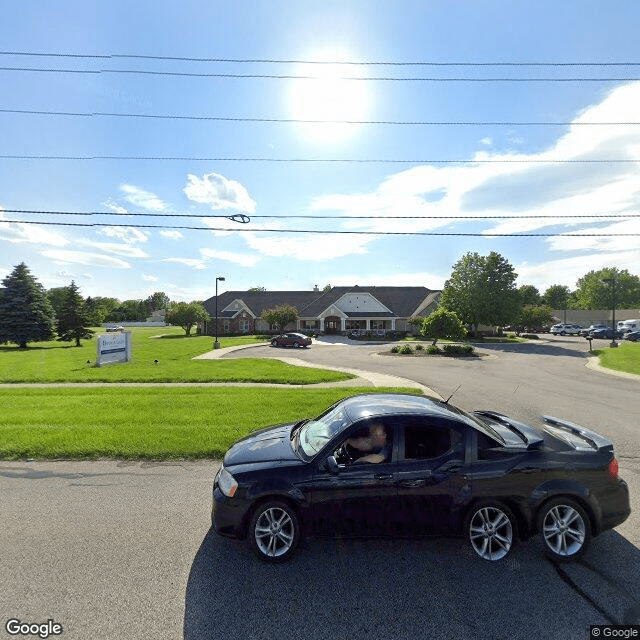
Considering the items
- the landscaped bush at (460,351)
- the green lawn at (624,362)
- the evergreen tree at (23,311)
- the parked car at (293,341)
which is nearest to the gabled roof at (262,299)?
the parked car at (293,341)

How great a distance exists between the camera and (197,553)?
384cm

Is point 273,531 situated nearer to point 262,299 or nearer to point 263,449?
point 263,449

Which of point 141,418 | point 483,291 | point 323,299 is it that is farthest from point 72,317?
point 483,291

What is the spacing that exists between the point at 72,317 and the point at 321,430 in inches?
1622

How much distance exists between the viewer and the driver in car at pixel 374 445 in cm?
391

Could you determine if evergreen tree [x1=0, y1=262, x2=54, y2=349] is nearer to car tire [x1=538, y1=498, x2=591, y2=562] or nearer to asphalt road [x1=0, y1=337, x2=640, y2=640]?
asphalt road [x1=0, y1=337, x2=640, y2=640]

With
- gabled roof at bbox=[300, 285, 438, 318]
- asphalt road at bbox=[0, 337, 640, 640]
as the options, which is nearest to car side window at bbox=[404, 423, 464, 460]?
asphalt road at bbox=[0, 337, 640, 640]

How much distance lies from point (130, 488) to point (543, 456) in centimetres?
566

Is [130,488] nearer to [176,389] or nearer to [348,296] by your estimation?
[176,389]

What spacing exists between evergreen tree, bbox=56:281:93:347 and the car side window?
41088 millimetres

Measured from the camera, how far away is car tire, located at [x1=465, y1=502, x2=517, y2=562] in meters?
3.80

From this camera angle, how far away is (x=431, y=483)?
12.5 feet

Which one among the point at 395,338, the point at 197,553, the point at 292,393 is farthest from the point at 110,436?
the point at 395,338

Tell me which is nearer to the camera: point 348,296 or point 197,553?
point 197,553
